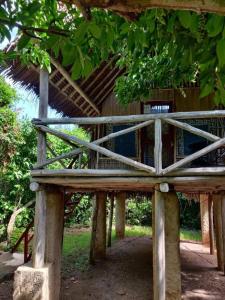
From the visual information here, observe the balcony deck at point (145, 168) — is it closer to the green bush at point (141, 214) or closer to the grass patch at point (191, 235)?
the grass patch at point (191, 235)

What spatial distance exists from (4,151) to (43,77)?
21.4 feet

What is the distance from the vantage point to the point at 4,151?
1235 cm

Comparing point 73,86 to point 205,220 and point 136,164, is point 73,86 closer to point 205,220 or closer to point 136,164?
point 136,164

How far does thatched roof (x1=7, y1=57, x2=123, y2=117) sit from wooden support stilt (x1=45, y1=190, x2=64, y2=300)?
2523 mm

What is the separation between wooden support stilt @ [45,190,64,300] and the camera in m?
6.19

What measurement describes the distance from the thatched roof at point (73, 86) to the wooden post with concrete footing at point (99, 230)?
269cm

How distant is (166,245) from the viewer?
6102mm

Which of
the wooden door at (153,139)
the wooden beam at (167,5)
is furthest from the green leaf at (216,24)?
the wooden door at (153,139)

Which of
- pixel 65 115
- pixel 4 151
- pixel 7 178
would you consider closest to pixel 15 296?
pixel 65 115

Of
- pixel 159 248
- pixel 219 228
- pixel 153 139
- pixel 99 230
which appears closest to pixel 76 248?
pixel 99 230

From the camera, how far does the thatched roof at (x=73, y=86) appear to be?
7.62m

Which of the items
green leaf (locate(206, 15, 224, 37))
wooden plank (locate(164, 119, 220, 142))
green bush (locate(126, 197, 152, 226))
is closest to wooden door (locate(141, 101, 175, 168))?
wooden plank (locate(164, 119, 220, 142))

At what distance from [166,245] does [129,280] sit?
8.58ft

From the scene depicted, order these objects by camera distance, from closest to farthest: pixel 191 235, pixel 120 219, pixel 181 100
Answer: pixel 181 100 < pixel 120 219 < pixel 191 235
